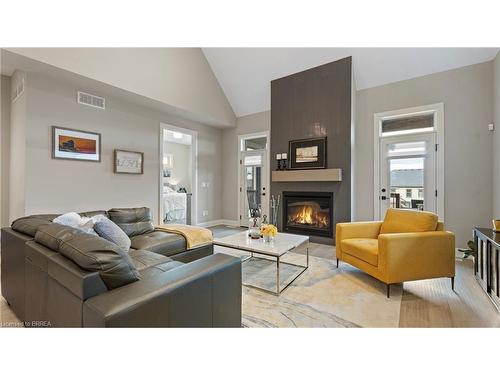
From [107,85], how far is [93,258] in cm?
352

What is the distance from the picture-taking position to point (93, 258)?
3.57ft

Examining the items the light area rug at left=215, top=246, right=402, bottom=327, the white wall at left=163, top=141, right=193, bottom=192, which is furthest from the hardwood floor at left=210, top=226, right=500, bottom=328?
the white wall at left=163, top=141, right=193, bottom=192

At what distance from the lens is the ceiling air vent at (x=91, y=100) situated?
3.66 m

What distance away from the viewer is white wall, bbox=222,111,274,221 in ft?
19.7

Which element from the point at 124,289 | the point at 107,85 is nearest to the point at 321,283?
the point at 124,289

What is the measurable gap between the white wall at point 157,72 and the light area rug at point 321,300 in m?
3.59

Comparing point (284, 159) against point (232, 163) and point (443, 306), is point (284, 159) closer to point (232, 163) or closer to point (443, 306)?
point (232, 163)

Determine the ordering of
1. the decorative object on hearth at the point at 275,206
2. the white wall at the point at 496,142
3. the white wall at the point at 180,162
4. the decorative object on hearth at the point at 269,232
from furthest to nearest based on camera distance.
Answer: the white wall at the point at 180,162 < the decorative object on hearth at the point at 275,206 < the white wall at the point at 496,142 < the decorative object on hearth at the point at 269,232

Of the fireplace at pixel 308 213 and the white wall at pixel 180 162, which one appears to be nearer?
the fireplace at pixel 308 213

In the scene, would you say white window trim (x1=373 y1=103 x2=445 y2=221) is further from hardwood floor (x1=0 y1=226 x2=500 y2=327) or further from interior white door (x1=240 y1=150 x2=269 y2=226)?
interior white door (x1=240 y1=150 x2=269 y2=226)

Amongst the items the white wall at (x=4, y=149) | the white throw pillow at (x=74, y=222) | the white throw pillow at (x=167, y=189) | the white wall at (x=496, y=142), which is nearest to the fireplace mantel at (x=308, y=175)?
the white wall at (x=496, y=142)

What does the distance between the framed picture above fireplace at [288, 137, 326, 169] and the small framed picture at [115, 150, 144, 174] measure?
9.87 ft

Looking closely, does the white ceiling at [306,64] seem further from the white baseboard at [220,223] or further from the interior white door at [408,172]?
the white baseboard at [220,223]
